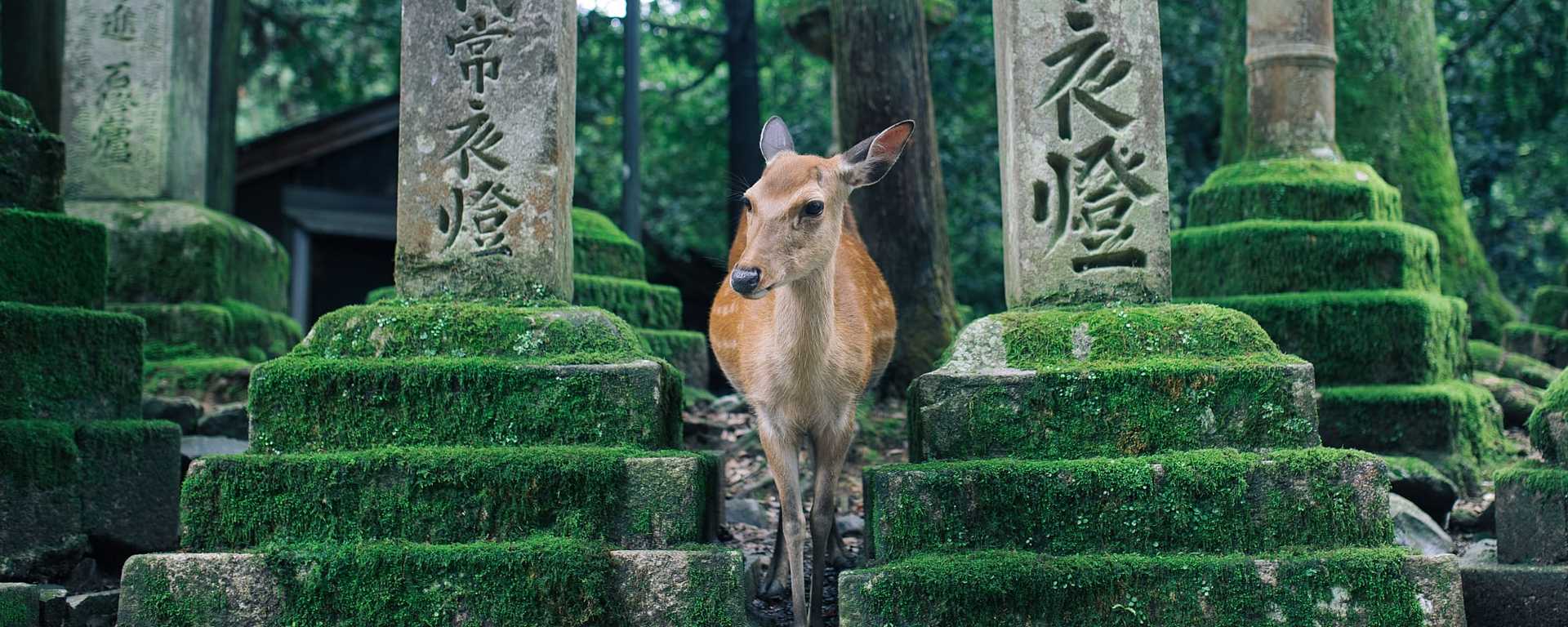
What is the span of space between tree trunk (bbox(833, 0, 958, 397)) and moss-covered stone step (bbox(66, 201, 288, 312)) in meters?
3.98

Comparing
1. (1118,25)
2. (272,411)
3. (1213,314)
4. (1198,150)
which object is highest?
(1198,150)

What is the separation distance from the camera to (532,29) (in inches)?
211

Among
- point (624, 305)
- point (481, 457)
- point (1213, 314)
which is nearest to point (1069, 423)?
point (1213, 314)

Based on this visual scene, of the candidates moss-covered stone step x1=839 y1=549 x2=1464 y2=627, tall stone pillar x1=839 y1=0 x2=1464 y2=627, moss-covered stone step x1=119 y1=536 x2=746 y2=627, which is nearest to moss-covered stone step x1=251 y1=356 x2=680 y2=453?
moss-covered stone step x1=119 y1=536 x2=746 y2=627

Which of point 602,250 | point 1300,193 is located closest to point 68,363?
point 602,250

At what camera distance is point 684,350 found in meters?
8.76

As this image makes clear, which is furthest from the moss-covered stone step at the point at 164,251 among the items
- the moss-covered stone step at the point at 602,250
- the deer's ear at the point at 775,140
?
the deer's ear at the point at 775,140

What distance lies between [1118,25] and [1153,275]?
0.97 metres

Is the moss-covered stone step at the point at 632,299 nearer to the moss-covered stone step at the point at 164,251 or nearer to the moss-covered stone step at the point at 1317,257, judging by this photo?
the moss-covered stone step at the point at 164,251

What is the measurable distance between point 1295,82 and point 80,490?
6.50 m

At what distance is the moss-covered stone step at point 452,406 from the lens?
4809 mm

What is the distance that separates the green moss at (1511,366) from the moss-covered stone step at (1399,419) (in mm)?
2058

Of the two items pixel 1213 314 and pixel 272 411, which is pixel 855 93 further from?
pixel 272 411

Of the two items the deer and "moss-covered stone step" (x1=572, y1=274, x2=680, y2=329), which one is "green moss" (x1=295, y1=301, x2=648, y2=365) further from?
"moss-covered stone step" (x1=572, y1=274, x2=680, y2=329)
